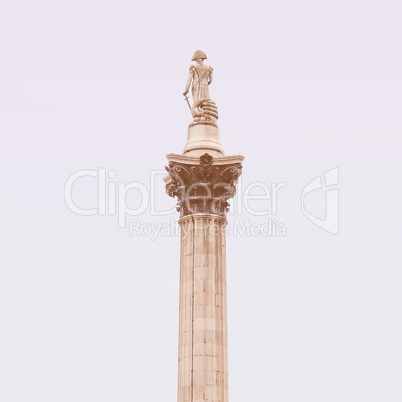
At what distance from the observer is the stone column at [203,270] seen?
3881 centimetres

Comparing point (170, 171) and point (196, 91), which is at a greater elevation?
point (196, 91)

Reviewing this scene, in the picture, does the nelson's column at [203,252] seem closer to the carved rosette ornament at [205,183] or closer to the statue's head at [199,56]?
the carved rosette ornament at [205,183]

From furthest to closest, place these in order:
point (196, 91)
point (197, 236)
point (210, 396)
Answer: point (196, 91) → point (197, 236) → point (210, 396)

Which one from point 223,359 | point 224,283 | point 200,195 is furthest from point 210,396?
point 200,195

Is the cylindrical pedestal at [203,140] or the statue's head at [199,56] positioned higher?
the statue's head at [199,56]

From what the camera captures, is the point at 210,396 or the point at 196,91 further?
the point at 196,91

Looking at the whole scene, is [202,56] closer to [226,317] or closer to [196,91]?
[196,91]

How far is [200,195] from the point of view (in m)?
41.8

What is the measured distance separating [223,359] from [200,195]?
24.8 feet

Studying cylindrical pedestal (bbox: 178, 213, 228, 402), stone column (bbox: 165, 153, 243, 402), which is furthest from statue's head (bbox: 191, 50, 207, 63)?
cylindrical pedestal (bbox: 178, 213, 228, 402)

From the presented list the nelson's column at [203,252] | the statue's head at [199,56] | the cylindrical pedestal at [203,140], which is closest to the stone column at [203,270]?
the nelson's column at [203,252]

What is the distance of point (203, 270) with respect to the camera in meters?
40.4

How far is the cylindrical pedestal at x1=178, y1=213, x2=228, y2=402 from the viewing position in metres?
38.7

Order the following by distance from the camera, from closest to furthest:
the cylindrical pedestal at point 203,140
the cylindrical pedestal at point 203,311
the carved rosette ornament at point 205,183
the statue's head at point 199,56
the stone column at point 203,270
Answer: the cylindrical pedestal at point 203,311 → the stone column at point 203,270 → the carved rosette ornament at point 205,183 → the cylindrical pedestal at point 203,140 → the statue's head at point 199,56
